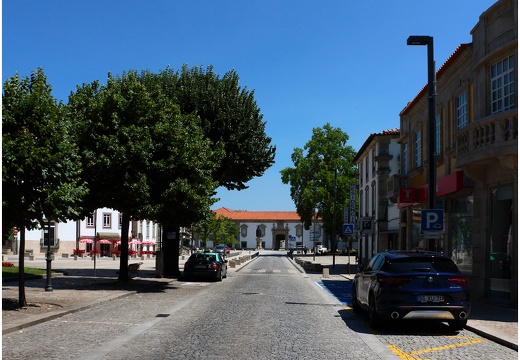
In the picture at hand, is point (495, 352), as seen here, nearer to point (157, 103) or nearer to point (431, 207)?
point (431, 207)

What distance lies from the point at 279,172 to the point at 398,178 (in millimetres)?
43886

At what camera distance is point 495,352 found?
1020 centimetres

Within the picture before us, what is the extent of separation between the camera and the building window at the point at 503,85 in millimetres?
17984

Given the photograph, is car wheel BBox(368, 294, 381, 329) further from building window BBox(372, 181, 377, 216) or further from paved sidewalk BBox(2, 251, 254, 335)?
building window BBox(372, 181, 377, 216)

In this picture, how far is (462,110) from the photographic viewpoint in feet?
75.3

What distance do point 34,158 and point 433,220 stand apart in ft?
32.6

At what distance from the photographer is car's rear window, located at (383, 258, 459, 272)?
12.6 metres

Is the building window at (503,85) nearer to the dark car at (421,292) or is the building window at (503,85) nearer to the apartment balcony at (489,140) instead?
the apartment balcony at (489,140)

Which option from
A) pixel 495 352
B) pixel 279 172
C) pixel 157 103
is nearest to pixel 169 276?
pixel 157 103

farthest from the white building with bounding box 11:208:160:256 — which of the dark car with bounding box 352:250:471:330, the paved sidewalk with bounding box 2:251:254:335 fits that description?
the dark car with bounding box 352:250:471:330

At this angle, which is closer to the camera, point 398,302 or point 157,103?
point 398,302

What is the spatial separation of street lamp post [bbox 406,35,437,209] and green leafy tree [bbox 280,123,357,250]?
171 feet

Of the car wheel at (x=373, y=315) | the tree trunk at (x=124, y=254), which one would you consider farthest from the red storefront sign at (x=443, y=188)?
the tree trunk at (x=124, y=254)

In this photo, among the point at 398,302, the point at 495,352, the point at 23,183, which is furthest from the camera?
the point at 23,183
